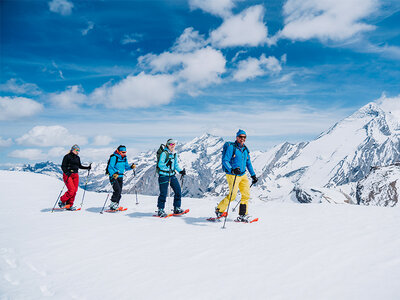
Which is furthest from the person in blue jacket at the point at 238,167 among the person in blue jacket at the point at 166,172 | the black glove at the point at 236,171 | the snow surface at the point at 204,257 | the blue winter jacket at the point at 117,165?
the blue winter jacket at the point at 117,165

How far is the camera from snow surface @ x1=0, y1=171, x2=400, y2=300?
438cm

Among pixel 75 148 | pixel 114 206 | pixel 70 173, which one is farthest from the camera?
pixel 75 148

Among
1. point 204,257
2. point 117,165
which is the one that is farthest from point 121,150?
point 204,257

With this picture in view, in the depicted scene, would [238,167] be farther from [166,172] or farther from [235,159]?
[166,172]

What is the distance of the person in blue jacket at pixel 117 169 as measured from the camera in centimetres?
1149

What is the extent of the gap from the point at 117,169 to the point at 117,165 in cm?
18

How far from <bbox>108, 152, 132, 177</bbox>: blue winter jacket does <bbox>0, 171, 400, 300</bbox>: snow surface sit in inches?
89.2

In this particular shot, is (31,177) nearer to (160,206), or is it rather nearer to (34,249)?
(160,206)

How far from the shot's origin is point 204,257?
5.86 metres

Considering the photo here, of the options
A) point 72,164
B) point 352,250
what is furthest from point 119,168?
point 352,250

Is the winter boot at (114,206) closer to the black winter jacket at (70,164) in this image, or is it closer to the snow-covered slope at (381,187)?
the black winter jacket at (70,164)

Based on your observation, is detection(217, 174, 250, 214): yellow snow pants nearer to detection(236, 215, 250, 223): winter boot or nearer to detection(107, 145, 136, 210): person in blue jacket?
detection(236, 215, 250, 223): winter boot

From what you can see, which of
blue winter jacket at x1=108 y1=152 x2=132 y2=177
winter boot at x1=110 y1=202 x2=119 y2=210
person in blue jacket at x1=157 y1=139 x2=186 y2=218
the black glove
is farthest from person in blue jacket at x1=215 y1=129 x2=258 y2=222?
winter boot at x1=110 y1=202 x2=119 y2=210

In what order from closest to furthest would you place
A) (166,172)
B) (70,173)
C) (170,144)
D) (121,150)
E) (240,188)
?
(240,188)
(170,144)
(166,172)
(121,150)
(70,173)
